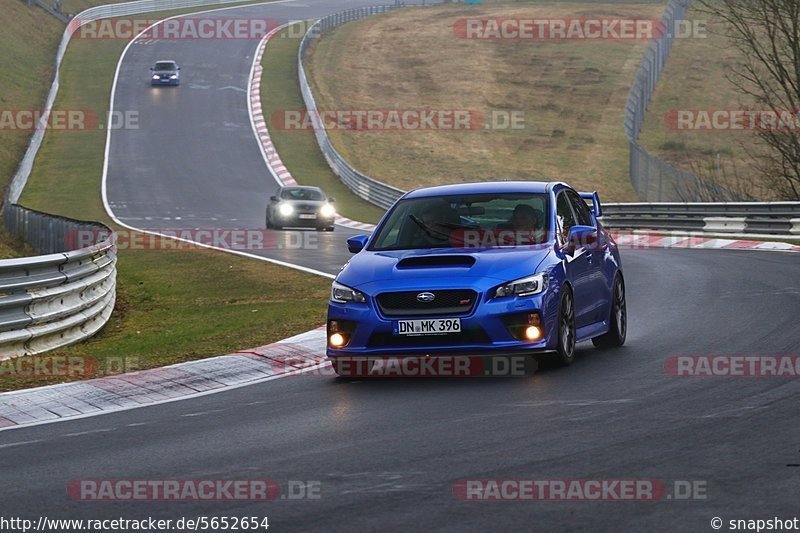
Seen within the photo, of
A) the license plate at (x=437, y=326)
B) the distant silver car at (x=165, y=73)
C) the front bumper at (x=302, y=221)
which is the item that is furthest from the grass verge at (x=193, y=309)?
the distant silver car at (x=165, y=73)

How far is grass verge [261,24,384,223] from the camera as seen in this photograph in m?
46.7

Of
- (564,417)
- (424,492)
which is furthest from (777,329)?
(424,492)

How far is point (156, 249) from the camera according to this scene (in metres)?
29.3

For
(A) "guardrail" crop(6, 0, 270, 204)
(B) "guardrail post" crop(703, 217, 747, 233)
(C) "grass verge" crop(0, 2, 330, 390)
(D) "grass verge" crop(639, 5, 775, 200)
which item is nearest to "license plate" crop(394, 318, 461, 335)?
(C) "grass verge" crop(0, 2, 330, 390)

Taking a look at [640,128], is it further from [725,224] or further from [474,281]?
[474,281]

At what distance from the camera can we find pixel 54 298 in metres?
13.9

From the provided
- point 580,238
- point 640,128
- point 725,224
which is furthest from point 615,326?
point 640,128

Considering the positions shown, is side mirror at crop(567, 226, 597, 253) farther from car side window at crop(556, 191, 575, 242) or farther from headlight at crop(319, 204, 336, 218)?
headlight at crop(319, 204, 336, 218)

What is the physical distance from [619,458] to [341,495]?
5.15 feet

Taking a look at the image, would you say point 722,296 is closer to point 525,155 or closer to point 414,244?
point 414,244

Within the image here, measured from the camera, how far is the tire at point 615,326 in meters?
12.5

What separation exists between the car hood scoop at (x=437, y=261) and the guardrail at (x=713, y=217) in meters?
19.4

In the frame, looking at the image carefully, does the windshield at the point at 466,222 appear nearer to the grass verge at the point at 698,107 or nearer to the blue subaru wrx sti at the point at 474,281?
the blue subaru wrx sti at the point at 474,281

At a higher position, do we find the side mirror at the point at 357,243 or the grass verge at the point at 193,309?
the side mirror at the point at 357,243
